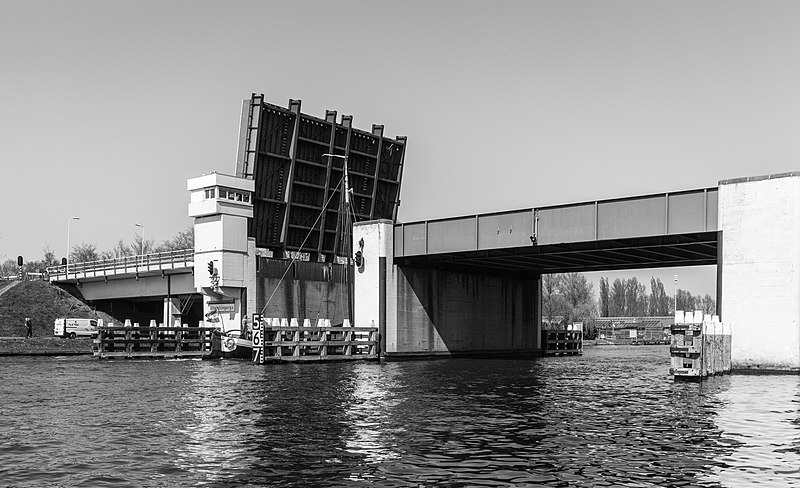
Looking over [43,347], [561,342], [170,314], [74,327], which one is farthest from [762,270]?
[74,327]

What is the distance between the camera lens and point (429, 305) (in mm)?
49750

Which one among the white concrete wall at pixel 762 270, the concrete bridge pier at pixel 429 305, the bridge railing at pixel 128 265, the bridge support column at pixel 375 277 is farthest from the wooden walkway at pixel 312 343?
the white concrete wall at pixel 762 270

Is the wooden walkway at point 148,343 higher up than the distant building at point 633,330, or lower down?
higher up

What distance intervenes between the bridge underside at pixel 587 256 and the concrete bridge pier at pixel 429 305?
81 centimetres

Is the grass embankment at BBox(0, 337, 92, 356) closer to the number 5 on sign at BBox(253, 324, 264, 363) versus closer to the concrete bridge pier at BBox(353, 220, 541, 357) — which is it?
the number 5 on sign at BBox(253, 324, 264, 363)

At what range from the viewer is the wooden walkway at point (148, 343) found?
47844 mm

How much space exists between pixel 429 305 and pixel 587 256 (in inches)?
372

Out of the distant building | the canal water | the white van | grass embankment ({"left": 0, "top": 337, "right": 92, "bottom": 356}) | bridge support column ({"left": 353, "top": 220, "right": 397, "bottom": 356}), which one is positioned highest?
bridge support column ({"left": 353, "top": 220, "right": 397, "bottom": 356})

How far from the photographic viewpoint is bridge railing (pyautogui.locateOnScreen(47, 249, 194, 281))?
57.3m

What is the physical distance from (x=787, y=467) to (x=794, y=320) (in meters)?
21.2

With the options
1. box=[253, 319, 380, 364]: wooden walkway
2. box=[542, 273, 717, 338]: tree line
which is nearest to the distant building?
box=[542, 273, 717, 338]: tree line

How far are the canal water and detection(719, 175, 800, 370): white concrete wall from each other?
6.61ft

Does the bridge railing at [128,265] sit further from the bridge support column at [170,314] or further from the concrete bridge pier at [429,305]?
the concrete bridge pier at [429,305]

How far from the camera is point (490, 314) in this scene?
5438cm
